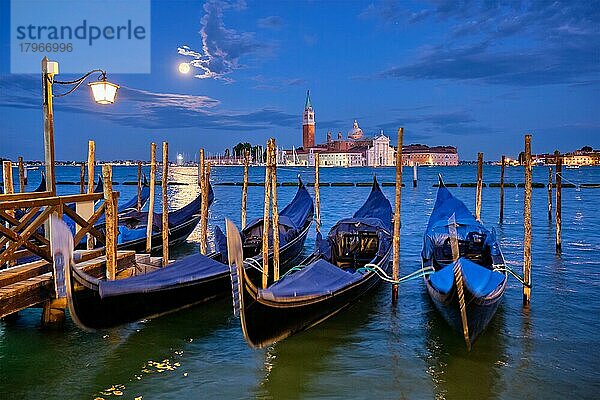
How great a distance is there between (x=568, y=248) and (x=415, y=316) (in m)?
6.06

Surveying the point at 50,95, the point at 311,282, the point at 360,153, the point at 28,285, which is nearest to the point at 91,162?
the point at 50,95

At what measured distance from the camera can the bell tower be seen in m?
104

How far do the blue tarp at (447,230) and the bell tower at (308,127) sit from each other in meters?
95.9

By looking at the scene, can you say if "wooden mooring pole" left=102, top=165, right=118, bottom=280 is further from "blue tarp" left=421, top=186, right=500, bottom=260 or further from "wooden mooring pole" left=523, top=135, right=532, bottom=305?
"wooden mooring pole" left=523, top=135, right=532, bottom=305

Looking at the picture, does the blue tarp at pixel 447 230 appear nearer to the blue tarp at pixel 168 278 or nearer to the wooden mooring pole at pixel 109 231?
the blue tarp at pixel 168 278

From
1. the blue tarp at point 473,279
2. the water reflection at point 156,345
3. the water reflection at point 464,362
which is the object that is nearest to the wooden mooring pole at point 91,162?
the water reflection at point 156,345

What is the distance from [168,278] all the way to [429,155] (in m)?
94.0

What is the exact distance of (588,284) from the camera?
23.1ft

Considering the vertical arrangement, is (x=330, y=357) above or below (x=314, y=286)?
below

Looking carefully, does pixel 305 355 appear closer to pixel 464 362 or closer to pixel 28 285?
pixel 464 362

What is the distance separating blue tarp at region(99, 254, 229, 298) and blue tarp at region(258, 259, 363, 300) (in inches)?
39.7

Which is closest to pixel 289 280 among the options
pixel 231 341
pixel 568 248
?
pixel 231 341

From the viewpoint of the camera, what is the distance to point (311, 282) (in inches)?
192

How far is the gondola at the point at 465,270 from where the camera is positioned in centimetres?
426
